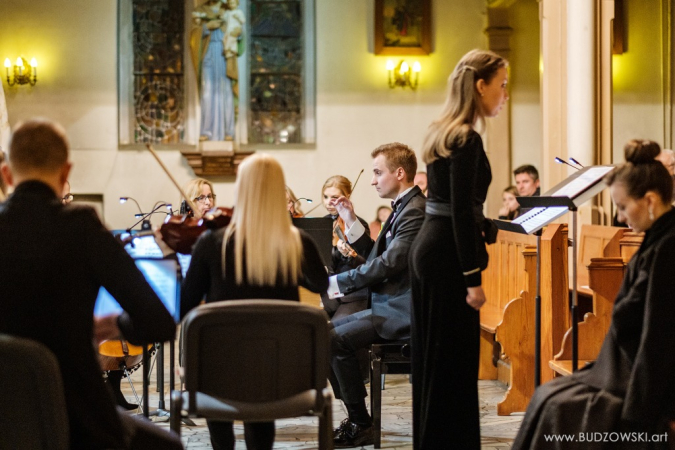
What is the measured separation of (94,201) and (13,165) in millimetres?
8248

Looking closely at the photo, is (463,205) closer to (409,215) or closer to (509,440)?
(409,215)

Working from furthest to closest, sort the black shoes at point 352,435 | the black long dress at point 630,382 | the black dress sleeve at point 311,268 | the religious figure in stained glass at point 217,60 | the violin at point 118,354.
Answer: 1. the religious figure in stained glass at point 217,60
2. the violin at point 118,354
3. the black shoes at point 352,435
4. the black dress sleeve at point 311,268
5. the black long dress at point 630,382

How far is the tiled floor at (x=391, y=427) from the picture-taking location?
14.1 ft

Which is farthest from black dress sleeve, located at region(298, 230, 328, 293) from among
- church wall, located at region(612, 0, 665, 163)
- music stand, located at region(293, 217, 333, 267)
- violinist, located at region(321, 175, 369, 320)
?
church wall, located at region(612, 0, 665, 163)

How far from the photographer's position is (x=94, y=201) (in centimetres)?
1007

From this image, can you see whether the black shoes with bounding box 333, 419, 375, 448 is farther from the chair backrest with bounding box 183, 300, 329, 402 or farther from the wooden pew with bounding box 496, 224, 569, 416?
the chair backrest with bounding box 183, 300, 329, 402

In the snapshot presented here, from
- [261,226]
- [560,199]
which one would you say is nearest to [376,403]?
[560,199]

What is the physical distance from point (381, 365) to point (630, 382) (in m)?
1.71

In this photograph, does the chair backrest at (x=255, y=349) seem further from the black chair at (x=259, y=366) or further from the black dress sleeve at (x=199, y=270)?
the black dress sleeve at (x=199, y=270)

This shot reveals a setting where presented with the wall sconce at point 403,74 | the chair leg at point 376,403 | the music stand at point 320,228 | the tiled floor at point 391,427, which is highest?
the wall sconce at point 403,74

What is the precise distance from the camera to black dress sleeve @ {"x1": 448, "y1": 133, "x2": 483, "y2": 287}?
2963 millimetres

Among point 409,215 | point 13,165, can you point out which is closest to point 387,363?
point 409,215

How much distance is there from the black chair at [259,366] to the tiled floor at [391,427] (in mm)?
1672

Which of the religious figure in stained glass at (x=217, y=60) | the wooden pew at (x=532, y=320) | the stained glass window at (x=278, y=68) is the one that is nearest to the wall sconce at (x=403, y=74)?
the stained glass window at (x=278, y=68)
